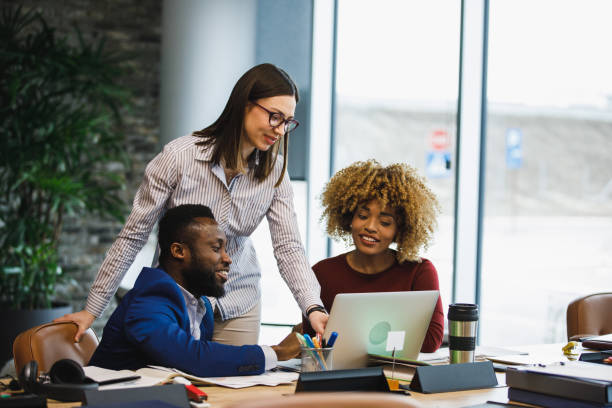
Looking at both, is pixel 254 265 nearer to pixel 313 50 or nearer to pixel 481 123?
pixel 481 123

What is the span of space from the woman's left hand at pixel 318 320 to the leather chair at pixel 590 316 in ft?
3.66

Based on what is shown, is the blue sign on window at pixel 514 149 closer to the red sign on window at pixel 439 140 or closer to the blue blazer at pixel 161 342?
the red sign on window at pixel 439 140

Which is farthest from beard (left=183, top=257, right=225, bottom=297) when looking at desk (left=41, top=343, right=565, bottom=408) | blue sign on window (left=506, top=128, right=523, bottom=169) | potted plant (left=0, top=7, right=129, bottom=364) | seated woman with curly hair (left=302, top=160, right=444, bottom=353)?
potted plant (left=0, top=7, right=129, bottom=364)

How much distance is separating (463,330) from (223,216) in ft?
2.77

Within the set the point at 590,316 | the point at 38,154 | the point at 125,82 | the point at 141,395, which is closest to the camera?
the point at 141,395

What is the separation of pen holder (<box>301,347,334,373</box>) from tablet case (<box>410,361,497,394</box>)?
8.6 inches

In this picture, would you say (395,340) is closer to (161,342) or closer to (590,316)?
(161,342)

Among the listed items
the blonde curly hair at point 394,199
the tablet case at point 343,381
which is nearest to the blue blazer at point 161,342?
the tablet case at point 343,381

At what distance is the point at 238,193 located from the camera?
2.27 meters

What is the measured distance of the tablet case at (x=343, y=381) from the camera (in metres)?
1.41

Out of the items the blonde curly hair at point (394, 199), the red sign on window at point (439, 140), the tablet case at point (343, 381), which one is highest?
the red sign on window at point (439, 140)

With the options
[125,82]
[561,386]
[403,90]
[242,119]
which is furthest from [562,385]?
[125,82]

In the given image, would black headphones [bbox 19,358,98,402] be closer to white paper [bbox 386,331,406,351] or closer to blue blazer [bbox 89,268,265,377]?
blue blazer [bbox 89,268,265,377]

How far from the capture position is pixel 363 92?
4965 millimetres
